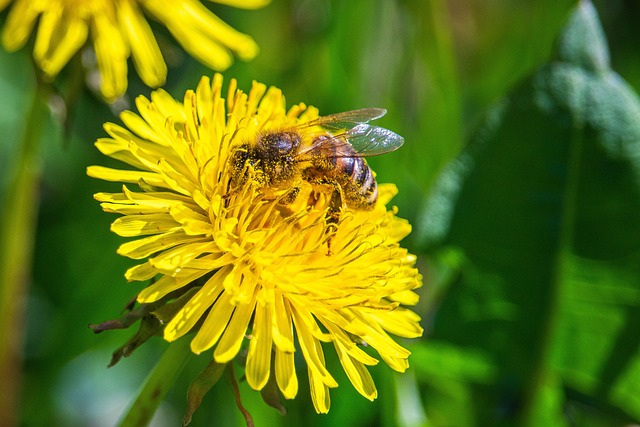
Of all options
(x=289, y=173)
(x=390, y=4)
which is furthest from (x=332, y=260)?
(x=390, y=4)

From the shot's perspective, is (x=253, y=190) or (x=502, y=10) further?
(x=502, y=10)

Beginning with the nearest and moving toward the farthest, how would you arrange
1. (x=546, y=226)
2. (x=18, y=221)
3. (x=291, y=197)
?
(x=291, y=197)
(x=18, y=221)
(x=546, y=226)

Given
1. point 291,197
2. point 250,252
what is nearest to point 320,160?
point 291,197

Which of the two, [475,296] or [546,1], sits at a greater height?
[546,1]

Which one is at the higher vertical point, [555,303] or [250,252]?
[250,252]

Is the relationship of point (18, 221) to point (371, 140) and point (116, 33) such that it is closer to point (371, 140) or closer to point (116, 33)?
point (116, 33)

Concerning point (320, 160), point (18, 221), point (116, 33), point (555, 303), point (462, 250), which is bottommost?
point (555, 303)

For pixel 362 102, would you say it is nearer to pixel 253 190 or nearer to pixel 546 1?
pixel 546 1
